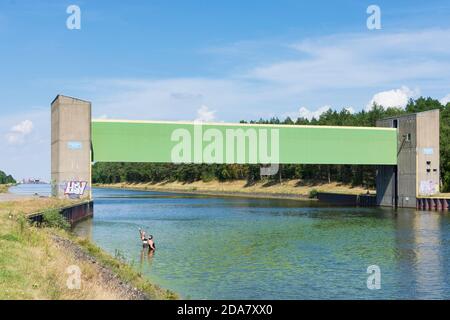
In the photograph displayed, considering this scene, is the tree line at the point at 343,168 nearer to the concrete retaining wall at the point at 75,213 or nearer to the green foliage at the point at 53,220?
the concrete retaining wall at the point at 75,213

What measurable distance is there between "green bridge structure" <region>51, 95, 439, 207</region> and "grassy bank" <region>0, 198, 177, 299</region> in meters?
34.2

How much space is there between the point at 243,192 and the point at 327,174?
2386cm

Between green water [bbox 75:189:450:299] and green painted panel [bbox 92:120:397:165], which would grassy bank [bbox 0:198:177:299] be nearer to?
green water [bbox 75:189:450:299]

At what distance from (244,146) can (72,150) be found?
21499 mm

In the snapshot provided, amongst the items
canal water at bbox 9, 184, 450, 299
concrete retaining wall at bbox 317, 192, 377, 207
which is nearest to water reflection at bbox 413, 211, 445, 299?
canal water at bbox 9, 184, 450, 299

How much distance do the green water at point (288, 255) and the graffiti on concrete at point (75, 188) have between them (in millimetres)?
7046

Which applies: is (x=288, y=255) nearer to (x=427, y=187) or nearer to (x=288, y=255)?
(x=288, y=255)

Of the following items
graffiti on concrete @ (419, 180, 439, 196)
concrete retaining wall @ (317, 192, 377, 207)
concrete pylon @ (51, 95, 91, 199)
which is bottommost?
concrete retaining wall @ (317, 192, 377, 207)

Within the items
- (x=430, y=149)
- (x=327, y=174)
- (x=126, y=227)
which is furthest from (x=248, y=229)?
(x=327, y=174)

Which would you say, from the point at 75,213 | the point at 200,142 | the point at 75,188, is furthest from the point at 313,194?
the point at 75,213

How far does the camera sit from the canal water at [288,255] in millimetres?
25875

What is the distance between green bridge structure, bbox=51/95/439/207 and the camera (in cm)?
6762

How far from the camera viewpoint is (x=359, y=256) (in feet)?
117
